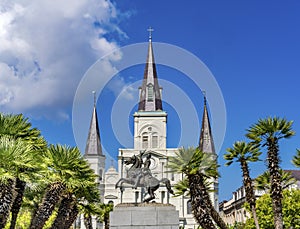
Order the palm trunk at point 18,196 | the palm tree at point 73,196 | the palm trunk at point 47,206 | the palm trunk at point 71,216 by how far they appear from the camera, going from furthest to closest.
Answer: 1. the palm trunk at point 71,216
2. the palm tree at point 73,196
3. the palm trunk at point 47,206
4. the palm trunk at point 18,196

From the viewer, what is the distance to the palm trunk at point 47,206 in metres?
22.8

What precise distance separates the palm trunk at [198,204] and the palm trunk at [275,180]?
3647 millimetres

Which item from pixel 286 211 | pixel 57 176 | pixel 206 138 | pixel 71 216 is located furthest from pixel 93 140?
pixel 57 176

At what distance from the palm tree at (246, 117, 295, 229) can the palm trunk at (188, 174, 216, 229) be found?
3798mm

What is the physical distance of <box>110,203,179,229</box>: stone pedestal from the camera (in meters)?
22.0

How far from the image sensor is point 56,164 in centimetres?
2394

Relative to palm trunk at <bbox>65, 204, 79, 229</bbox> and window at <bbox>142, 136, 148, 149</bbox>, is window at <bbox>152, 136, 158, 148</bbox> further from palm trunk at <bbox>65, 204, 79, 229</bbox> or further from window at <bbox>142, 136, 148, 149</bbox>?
palm trunk at <bbox>65, 204, 79, 229</bbox>

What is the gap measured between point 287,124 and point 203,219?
742 centimetres

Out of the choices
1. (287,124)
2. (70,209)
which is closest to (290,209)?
(287,124)

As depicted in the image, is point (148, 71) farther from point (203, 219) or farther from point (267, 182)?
point (203, 219)

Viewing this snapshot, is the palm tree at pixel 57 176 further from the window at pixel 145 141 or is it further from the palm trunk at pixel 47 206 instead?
the window at pixel 145 141

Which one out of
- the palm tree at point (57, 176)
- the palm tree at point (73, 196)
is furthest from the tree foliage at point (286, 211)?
the palm tree at point (57, 176)

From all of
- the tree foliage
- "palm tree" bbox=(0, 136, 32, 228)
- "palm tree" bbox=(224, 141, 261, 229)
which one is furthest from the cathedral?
"palm tree" bbox=(0, 136, 32, 228)

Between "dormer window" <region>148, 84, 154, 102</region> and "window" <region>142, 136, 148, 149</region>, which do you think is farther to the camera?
"dormer window" <region>148, 84, 154, 102</region>
